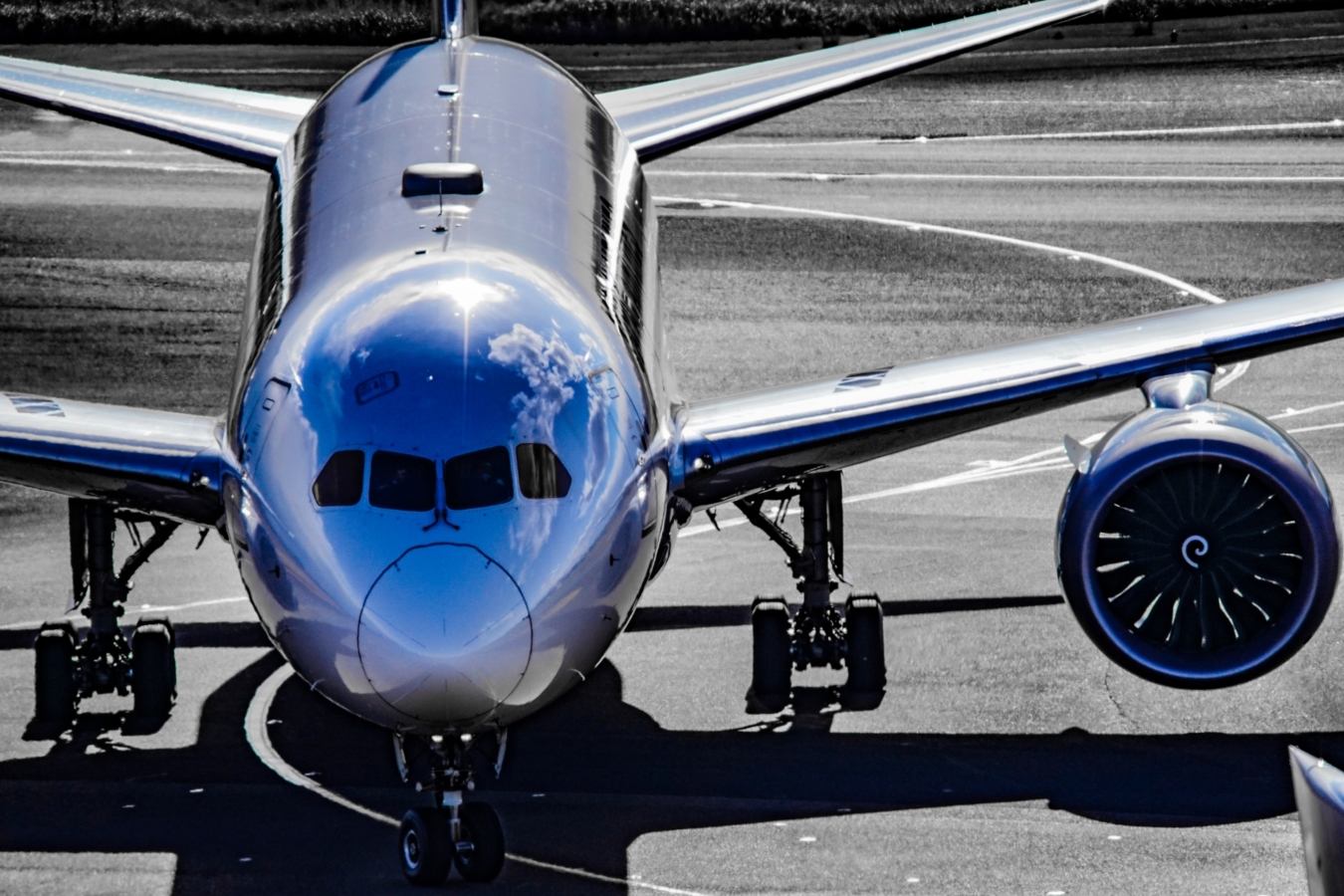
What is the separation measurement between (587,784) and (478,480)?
14.3 ft

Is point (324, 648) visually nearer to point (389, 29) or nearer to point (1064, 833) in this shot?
point (1064, 833)

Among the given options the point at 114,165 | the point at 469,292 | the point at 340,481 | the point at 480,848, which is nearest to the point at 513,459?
the point at 340,481

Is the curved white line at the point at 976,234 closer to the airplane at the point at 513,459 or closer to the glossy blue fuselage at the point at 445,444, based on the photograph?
the airplane at the point at 513,459

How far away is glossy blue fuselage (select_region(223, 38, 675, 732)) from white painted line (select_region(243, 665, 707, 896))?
1.85m

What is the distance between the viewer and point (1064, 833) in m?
16.7

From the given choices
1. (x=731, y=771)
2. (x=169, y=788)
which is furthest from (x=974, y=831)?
A: (x=169, y=788)

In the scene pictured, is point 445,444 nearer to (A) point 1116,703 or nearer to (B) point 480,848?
(B) point 480,848

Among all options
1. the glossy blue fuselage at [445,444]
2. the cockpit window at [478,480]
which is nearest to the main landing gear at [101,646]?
the glossy blue fuselage at [445,444]

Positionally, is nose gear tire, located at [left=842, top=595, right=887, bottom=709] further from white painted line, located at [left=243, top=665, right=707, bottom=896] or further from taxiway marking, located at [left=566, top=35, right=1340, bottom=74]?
taxiway marking, located at [left=566, top=35, right=1340, bottom=74]

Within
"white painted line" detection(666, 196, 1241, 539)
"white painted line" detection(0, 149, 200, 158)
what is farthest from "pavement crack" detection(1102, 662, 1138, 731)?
"white painted line" detection(0, 149, 200, 158)

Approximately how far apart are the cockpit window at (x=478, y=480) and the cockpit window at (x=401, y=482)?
0.41 feet

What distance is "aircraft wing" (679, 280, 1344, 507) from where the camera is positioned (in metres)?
17.8

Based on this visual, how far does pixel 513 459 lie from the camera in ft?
47.8

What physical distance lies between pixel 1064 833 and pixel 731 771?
2.84 metres
